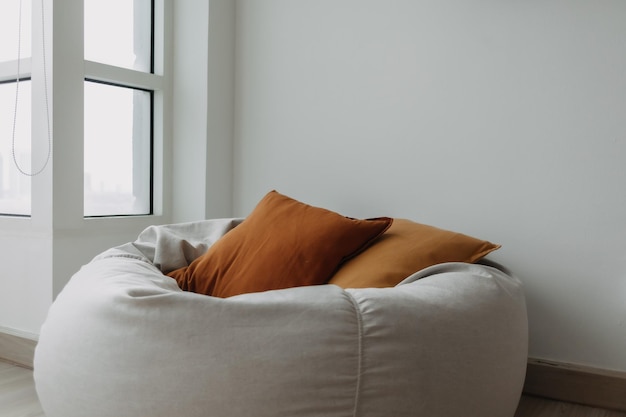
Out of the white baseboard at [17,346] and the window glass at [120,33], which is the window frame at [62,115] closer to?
the window glass at [120,33]

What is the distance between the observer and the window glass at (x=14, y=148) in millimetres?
2582

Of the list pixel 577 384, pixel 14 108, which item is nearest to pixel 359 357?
pixel 577 384

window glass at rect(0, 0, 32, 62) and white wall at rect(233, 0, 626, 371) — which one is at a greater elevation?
window glass at rect(0, 0, 32, 62)

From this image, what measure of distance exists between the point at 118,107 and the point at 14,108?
42 centimetres

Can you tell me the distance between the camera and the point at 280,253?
1.92 meters

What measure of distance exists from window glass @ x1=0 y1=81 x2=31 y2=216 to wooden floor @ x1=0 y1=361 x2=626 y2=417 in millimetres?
716

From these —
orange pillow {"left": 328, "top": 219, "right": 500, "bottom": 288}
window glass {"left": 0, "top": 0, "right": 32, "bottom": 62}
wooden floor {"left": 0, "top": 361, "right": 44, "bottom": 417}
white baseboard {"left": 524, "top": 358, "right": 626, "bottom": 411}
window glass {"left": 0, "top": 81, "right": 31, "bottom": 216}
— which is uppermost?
window glass {"left": 0, "top": 0, "right": 32, "bottom": 62}

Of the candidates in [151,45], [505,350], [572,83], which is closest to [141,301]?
[505,350]

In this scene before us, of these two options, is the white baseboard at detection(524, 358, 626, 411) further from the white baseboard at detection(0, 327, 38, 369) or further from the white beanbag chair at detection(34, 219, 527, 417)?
the white baseboard at detection(0, 327, 38, 369)

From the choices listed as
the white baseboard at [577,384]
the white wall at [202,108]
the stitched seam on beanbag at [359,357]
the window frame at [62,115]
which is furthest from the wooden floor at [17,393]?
the white baseboard at [577,384]

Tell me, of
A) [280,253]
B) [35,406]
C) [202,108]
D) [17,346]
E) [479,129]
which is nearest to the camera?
[280,253]

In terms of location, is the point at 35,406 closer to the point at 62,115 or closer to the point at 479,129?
the point at 62,115

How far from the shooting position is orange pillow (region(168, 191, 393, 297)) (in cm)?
189

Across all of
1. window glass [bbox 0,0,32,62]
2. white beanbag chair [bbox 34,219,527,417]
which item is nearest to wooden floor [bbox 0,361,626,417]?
white beanbag chair [bbox 34,219,527,417]
